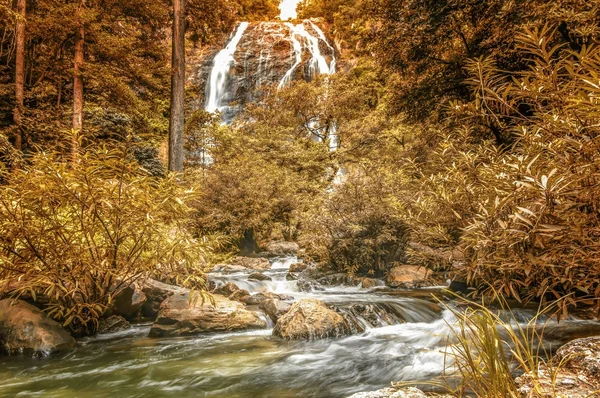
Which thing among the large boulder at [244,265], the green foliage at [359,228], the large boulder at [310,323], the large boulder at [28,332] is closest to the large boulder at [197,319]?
the large boulder at [310,323]

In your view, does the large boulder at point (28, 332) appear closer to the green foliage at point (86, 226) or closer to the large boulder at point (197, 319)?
the green foliage at point (86, 226)

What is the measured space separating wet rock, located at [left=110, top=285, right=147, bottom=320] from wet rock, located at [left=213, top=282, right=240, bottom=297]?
175cm

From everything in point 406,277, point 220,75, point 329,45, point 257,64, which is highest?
point 329,45

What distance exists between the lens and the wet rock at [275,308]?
20.5 ft

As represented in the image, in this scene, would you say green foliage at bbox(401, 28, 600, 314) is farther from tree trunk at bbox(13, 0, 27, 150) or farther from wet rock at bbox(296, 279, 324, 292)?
tree trunk at bbox(13, 0, 27, 150)

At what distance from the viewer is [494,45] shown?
20.3 ft

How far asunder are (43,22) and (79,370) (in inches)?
379

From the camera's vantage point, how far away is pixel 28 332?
15.6ft

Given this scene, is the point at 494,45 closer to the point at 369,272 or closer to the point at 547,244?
the point at 547,244

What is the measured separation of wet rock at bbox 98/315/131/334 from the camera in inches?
227

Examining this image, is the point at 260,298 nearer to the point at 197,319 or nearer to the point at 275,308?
the point at 275,308

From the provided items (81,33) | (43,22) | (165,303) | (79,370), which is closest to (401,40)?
(165,303)

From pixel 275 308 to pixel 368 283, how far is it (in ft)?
11.3

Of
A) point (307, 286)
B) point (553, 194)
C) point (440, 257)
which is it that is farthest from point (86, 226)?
point (307, 286)
